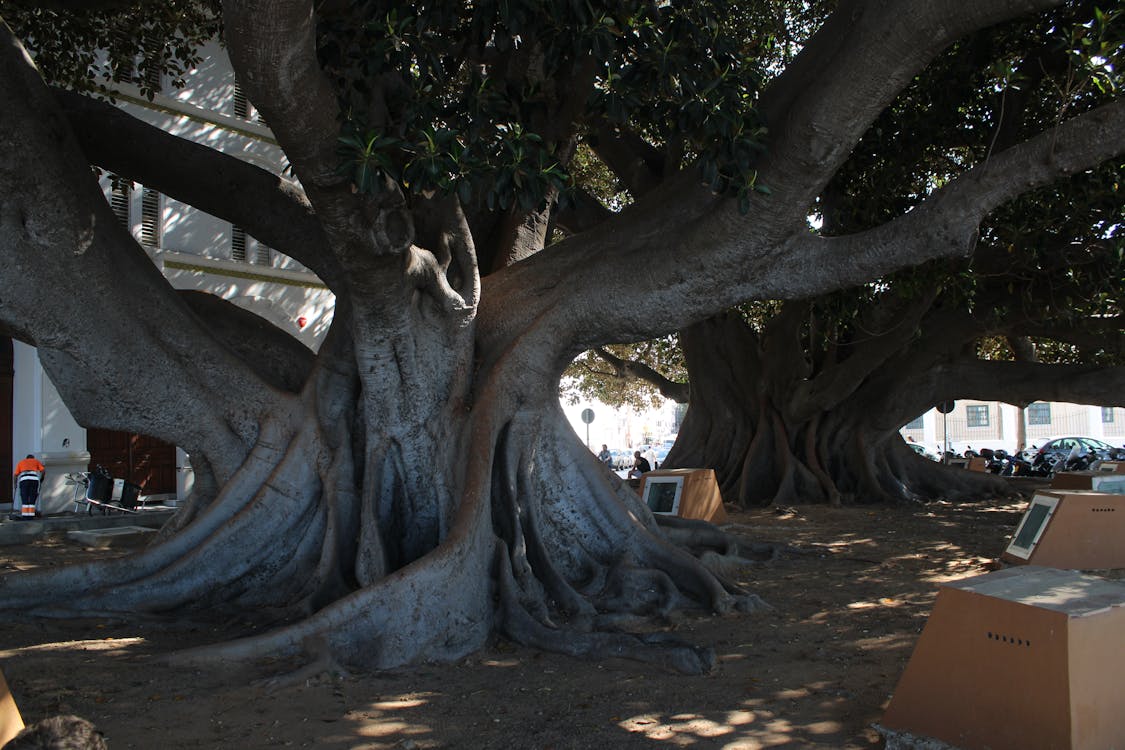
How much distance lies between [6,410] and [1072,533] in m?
16.5

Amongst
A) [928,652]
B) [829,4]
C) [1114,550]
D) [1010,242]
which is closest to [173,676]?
[928,652]

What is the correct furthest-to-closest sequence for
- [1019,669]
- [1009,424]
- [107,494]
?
1. [1009,424]
2. [107,494]
3. [1019,669]

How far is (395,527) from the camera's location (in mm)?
6820

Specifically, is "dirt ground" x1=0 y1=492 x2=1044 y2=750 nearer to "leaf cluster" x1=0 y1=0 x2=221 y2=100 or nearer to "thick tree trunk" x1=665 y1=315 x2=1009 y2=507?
"leaf cluster" x1=0 y1=0 x2=221 y2=100

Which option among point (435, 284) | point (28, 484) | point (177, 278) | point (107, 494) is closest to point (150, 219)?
point (177, 278)

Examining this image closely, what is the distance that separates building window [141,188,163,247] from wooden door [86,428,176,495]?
359cm

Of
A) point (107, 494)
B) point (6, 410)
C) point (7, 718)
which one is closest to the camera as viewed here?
point (7, 718)

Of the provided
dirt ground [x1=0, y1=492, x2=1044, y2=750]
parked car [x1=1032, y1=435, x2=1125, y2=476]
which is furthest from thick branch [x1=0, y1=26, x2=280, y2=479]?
parked car [x1=1032, y1=435, x2=1125, y2=476]

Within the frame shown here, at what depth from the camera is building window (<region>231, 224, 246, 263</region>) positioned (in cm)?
1883

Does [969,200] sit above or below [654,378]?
above

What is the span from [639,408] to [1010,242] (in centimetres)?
2141

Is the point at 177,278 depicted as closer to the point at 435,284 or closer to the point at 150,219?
the point at 150,219

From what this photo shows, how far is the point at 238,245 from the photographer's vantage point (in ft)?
62.4

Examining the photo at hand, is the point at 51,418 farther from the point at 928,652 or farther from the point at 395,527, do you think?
the point at 928,652
